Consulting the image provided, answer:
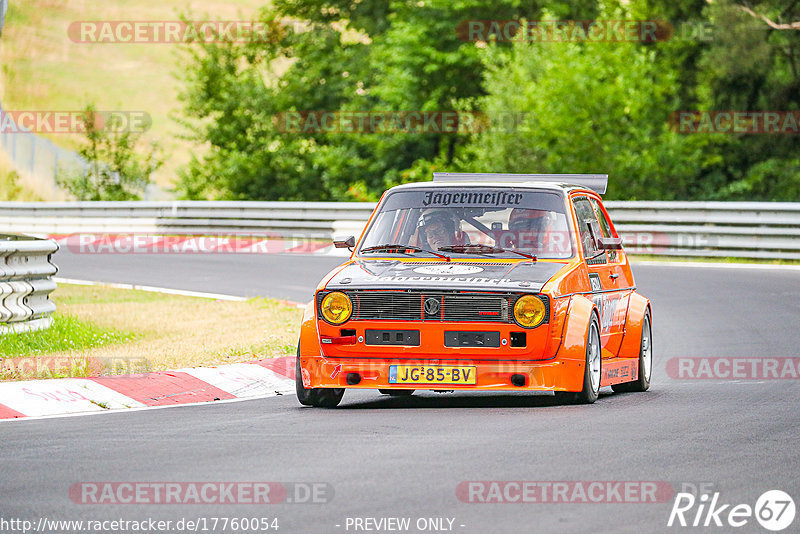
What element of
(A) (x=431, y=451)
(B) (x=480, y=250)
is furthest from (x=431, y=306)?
(A) (x=431, y=451)

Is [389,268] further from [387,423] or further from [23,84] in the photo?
[23,84]

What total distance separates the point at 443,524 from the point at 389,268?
4252 millimetres

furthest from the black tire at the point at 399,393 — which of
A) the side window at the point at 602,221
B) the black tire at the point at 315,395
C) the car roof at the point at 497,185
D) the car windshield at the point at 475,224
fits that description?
the side window at the point at 602,221

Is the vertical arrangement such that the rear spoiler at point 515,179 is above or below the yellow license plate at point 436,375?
above

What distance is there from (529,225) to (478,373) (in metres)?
1.63

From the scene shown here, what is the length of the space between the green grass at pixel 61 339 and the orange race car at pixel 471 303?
3552 mm

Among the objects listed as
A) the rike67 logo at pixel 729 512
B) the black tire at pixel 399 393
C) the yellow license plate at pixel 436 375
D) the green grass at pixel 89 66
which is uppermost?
the green grass at pixel 89 66

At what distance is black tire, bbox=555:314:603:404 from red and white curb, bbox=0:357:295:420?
2506 mm

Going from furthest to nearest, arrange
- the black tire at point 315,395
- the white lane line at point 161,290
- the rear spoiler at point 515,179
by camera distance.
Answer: the white lane line at point 161,290 → the rear spoiler at point 515,179 → the black tire at point 315,395

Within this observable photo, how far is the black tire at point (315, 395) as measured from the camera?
33.1 feet

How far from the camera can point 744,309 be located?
1761 cm

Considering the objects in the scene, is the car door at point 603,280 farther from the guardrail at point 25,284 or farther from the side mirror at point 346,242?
the guardrail at point 25,284

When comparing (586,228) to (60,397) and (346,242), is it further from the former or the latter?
(60,397)

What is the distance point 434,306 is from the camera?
9633mm
